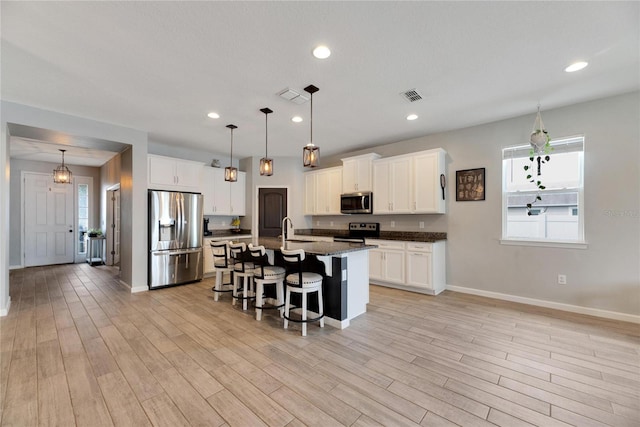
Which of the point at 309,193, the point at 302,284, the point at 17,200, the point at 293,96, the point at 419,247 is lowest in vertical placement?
the point at 302,284

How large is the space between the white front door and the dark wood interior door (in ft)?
18.2

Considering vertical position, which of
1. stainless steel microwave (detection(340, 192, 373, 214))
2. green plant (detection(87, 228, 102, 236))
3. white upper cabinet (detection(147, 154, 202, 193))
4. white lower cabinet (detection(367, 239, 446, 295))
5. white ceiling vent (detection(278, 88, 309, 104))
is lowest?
white lower cabinet (detection(367, 239, 446, 295))

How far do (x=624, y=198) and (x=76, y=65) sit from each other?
638cm

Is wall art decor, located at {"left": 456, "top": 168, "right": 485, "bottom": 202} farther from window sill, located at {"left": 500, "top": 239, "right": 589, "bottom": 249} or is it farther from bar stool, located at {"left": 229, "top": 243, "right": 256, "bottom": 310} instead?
bar stool, located at {"left": 229, "top": 243, "right": 256, "bottom": 310}

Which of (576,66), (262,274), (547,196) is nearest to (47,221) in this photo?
(262,274)

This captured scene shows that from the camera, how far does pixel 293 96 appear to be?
3.30 metres

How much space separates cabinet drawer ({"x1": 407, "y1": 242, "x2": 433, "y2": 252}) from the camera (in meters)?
4.39

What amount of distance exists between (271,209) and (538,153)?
517 centimetres

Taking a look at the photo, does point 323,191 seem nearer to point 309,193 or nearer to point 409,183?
point 309,193

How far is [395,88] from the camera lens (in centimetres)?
314

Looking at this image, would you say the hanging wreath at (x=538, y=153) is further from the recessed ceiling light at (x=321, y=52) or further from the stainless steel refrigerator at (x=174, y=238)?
the stainless steel refrigerator at (x=174, y=238)

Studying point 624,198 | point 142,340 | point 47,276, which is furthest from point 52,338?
point 624,198

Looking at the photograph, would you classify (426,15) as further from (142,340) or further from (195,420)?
(142,340)

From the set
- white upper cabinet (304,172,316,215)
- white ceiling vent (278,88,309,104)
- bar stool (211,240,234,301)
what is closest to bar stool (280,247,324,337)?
bar stool (211,240,234,301)
